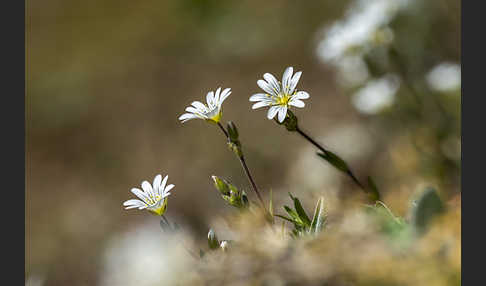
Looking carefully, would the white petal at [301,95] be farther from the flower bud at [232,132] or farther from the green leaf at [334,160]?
the green leaf at [334,160]

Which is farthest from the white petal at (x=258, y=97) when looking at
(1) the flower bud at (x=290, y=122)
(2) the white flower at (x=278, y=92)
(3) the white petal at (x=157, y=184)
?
(3) the white petal at (x=157, y=184)

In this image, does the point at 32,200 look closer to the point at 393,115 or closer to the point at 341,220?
the point at 393,115

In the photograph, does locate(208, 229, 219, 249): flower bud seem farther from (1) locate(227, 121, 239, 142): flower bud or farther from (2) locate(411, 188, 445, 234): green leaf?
(2) locate(411, 188, 445, 234): green leaf

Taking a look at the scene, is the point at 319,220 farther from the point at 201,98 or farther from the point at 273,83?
the point at 201,98

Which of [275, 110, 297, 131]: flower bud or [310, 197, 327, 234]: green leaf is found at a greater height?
[275, 110, 297, 131]: flower bud

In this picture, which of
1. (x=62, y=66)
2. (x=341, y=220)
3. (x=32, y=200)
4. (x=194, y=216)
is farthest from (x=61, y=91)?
(x=341, y=220)

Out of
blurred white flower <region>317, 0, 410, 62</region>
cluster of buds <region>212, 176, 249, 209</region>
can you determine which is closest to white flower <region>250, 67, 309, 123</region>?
cluster of buds <region>212, 176, 249, 209</region>
